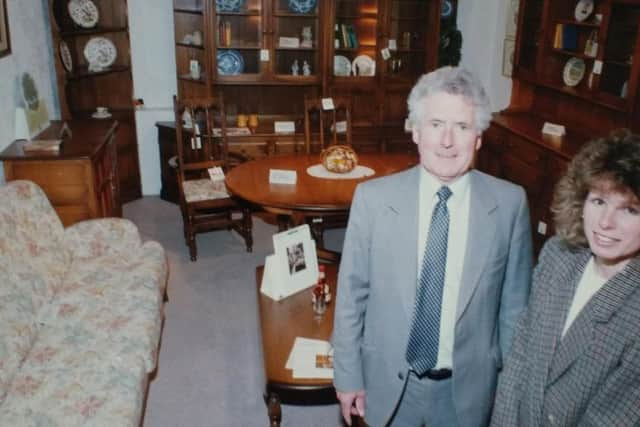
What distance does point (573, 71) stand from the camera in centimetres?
442

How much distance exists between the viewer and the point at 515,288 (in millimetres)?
1653

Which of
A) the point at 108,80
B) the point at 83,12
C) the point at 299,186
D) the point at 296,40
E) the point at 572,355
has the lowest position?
the point at 299,186

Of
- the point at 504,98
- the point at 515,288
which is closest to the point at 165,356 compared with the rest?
the point at 515,288

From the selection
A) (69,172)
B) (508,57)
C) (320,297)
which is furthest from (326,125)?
(320,297)

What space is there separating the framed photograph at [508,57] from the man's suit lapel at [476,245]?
395cm

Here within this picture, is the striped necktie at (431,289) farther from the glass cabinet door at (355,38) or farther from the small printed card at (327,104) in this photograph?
the glass cabinet door at (355,38)

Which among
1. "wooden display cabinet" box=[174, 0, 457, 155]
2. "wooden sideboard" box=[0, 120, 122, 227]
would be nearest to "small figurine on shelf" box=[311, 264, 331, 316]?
"wooden sideboard" box=[0, 120, 122, 227]

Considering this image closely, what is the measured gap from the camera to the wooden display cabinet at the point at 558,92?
3840 millimetres

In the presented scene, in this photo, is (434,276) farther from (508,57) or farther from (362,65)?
(508,57)

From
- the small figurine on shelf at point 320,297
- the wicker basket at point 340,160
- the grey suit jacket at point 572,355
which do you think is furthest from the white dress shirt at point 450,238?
the wicker basket at point 340,160

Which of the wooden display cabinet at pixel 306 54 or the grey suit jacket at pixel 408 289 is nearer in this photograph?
the grey suit jacket at pixel 408 289

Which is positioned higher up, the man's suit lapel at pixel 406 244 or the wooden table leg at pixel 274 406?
the man's suit lapel at pixel 406 244

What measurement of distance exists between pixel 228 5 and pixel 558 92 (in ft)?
9.03

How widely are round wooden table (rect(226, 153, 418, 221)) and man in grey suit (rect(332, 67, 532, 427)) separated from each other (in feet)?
5.50
